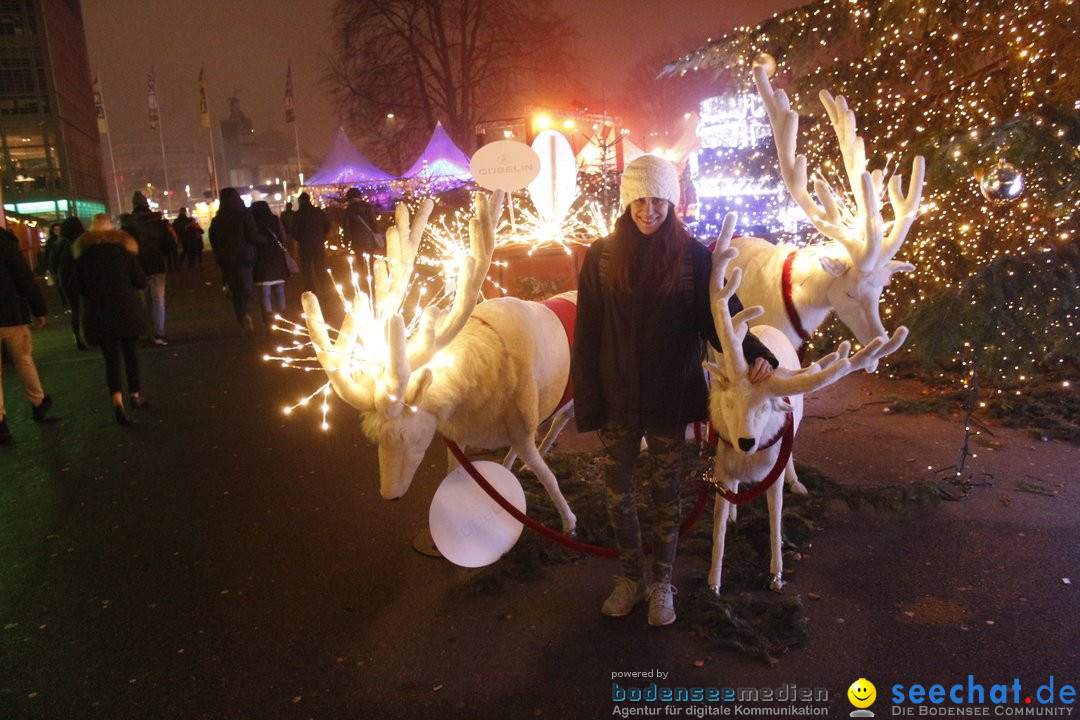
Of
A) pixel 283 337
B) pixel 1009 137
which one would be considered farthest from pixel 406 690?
pixel 283 337

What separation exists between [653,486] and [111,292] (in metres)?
5.91

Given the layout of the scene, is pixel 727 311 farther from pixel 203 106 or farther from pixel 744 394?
pixel 203 106

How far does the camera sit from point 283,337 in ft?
37.2

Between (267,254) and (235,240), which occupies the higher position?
(235,240)

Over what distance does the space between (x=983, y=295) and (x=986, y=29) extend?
3.15m

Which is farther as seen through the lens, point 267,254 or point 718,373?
point 267,254

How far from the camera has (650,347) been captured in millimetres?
3326

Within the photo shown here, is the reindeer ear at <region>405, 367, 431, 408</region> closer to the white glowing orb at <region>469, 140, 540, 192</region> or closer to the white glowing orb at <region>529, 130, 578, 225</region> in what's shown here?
the white glowing orb at <region>469, 140, 540, 192</region>

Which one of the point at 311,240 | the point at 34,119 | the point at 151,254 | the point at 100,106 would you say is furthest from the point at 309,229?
the point at 34,119

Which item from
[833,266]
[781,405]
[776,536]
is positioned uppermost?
[833,266]

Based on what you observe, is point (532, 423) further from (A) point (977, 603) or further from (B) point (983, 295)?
(B) point (983, 295)

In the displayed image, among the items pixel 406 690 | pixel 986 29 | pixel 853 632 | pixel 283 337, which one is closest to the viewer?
pixel 406 690

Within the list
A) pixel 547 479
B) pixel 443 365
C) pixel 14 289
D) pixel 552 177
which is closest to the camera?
pixel 443 365

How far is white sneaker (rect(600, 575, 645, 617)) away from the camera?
11.8 feet
